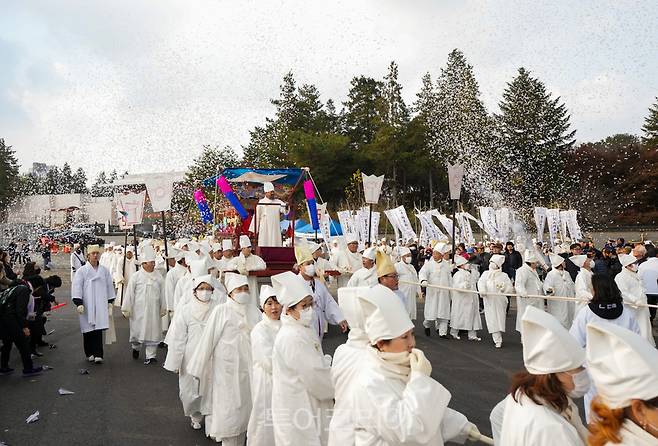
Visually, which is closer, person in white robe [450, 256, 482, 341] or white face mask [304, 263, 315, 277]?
white face mask [304, 263, 315, 277]

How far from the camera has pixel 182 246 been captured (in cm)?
1450

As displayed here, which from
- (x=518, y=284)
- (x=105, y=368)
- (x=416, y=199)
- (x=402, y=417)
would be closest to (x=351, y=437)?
(x=402, y=417)

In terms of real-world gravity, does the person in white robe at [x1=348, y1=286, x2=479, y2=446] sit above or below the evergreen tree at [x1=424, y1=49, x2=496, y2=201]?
below

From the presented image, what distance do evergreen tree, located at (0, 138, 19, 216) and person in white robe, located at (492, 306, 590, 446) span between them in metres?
81.1

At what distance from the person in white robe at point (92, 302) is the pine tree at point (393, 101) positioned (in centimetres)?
3631

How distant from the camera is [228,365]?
5801mm

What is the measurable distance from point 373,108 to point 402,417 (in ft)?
160

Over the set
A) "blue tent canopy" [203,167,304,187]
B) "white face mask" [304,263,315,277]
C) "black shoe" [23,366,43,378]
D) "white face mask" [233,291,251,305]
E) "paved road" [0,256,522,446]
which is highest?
"blue tent canopy" [203,167,304,187]

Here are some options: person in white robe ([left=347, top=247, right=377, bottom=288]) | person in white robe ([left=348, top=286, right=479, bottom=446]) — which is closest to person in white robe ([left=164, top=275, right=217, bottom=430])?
person in white robe ([left=348, top=286, right=479, bottom=446])

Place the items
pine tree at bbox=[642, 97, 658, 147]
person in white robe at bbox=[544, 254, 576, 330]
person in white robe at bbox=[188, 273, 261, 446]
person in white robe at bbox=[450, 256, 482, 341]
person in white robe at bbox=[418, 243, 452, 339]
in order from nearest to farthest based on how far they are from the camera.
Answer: person in white robe at bbox=[188, 273, 261, 446]
person in white robe at bbox=[544, 254, 576, 330]
person in white robe at bbox=[450, 256, 482, 341]
person in white robe at bbox=[418, 243, 452, 339]
pine tree at bbox=[642, 97, 658, 147]

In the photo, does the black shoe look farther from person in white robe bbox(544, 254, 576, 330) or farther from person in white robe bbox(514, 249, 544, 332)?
person in white robe bbox(544, 254, 576, 330)

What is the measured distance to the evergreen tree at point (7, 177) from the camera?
7388 cm

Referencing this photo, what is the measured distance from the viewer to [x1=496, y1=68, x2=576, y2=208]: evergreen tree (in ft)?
149

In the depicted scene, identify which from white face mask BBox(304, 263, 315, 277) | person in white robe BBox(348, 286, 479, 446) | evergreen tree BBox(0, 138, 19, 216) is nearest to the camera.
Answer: person in white robe BBox(348, 286, 479, 446)
